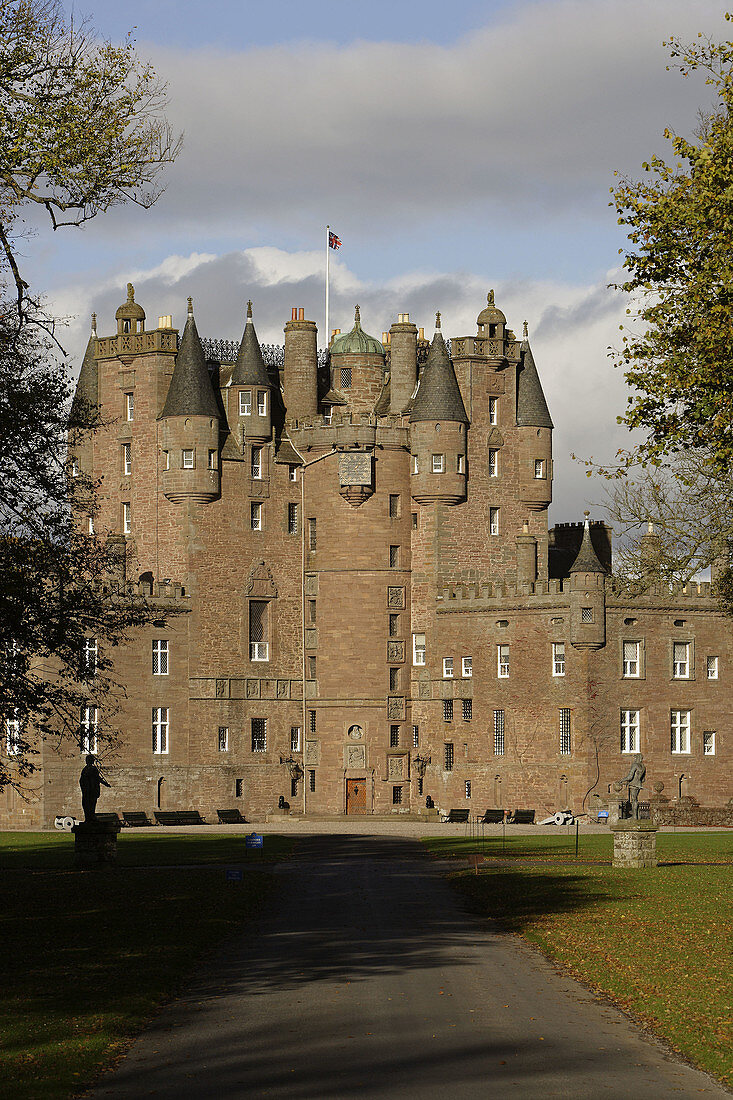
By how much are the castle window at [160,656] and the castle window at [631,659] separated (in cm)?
2247

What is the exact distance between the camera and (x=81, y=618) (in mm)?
31828

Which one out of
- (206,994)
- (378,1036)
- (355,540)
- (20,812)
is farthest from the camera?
(355,540)

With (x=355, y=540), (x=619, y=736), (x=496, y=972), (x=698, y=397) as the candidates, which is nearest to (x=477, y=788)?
(x=619, y=736)

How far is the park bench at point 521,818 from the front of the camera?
75.3 meters

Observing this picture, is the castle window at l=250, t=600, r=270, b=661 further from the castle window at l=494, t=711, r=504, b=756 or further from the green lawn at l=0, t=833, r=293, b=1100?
the green lawn at l=0, t=833, r=293, b=1100

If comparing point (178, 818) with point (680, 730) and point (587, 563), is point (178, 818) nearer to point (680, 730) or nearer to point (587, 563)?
point (587, 563)

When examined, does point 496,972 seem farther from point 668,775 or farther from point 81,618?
point 668,775

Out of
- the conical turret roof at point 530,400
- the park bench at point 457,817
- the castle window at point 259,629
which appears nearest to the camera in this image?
the park bench at point 457,817

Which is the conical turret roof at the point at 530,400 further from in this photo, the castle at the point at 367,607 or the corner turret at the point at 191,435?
the corner turret at the point at 191,435

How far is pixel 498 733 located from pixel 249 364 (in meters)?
23.4

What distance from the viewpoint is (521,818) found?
76000 mm

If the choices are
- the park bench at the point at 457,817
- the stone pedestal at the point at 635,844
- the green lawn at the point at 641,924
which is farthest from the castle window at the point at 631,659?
the stone pedestal at the point at 635,844

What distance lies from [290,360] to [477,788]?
83.5ft

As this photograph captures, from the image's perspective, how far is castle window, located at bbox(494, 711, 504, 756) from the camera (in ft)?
262
